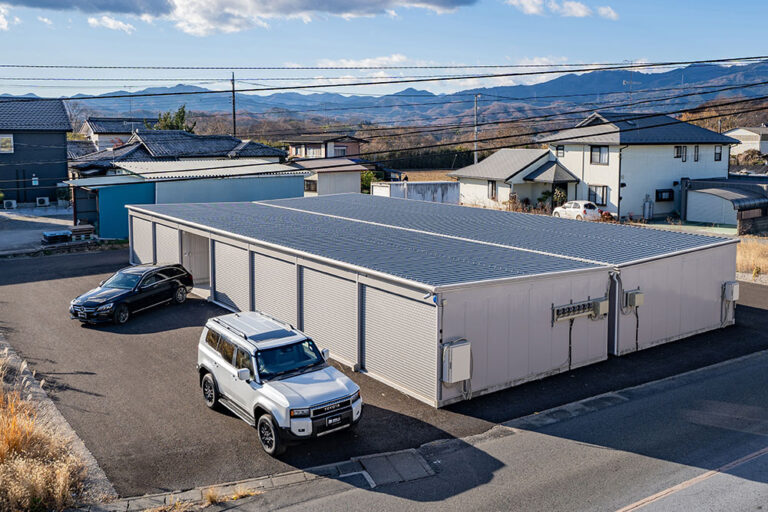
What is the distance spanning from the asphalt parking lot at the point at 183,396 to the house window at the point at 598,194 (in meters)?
22.5

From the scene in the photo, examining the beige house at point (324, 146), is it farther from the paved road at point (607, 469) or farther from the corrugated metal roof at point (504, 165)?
the paved road at point (607, 469)

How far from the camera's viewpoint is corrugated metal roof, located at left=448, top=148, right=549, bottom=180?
48.3m

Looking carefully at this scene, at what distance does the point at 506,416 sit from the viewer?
13.6 m

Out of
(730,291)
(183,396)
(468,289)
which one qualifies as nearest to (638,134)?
(730,291)

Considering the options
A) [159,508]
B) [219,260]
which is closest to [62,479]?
[159,508]

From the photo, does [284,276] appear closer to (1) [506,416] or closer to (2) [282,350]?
(2) [282,350]

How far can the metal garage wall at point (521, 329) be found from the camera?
1411 cm

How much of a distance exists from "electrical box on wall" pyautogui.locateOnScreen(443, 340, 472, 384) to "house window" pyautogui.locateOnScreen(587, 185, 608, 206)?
110ft

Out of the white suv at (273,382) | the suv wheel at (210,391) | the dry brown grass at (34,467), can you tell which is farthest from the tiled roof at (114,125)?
the dry brown grass at (34,467)

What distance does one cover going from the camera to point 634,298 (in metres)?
17.0

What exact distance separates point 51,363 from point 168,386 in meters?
3.65

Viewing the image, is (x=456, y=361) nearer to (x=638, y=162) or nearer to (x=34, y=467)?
(x=34, y=467)

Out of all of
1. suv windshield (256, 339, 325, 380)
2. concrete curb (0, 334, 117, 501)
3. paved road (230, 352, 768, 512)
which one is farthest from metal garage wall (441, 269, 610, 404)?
concrete curb (0, 334, 117, 501)

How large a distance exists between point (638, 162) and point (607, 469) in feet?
119
